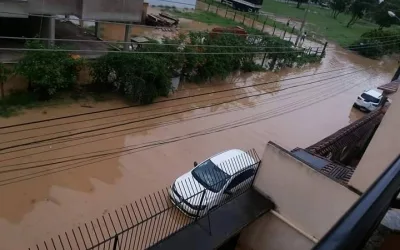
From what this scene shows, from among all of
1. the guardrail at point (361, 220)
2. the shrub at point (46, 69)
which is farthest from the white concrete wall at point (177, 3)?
the guardrail at point (361, 220)

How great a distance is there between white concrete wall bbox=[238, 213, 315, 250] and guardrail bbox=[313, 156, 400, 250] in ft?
21.2

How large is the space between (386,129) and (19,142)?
10439 mm

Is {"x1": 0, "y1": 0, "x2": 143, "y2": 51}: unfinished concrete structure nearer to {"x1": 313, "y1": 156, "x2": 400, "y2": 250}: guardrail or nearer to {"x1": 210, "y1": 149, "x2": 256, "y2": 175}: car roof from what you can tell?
{"x1": 210, "y1": 149, "x2": 256, "y2": 175}: car roof

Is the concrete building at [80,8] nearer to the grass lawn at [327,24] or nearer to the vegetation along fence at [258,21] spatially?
the vegetation along fence at [258,21]

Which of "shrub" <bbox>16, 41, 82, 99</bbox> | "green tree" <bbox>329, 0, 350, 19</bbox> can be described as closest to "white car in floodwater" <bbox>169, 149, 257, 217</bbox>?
"shrub" <bbox>16, 41, 82, 99</bbox>

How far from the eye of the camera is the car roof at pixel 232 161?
9992mm

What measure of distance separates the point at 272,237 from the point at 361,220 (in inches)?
289

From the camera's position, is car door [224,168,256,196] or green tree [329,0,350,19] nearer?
car door [224,168,256,196]

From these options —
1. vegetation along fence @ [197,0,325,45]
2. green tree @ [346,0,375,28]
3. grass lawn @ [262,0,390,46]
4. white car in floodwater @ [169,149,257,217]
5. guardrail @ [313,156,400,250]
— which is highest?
green tree @ [346,0,375,28]

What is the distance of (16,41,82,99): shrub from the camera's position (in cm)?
1323

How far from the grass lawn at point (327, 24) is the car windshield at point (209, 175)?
34.6 m

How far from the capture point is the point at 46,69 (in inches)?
526

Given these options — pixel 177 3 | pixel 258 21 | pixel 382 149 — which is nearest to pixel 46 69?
pixel 382 149

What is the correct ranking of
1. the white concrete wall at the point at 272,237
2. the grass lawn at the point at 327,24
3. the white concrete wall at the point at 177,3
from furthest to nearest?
the grass lawn at the point at 327,24 < the white concrete wall at the point at 177,3 < the white concrete wall at the point at 272,237
